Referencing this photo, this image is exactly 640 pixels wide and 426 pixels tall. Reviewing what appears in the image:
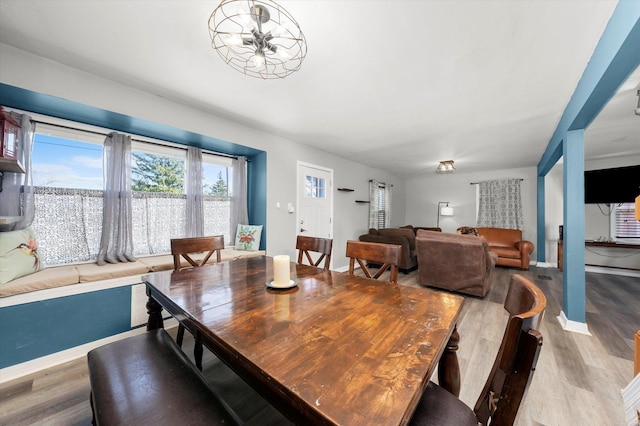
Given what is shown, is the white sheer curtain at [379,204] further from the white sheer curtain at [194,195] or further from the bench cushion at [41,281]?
the bench cushion at [41,281]

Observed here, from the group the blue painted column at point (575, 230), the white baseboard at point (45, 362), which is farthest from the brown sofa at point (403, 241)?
the white baseboard at point (45, 362)

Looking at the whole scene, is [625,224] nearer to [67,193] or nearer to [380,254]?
[380,254]

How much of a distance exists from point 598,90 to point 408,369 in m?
2.42

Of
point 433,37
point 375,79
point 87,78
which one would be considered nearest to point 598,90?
point 433,37

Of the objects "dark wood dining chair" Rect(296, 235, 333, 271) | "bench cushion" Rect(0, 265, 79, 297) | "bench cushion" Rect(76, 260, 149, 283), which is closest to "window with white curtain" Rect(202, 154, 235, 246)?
"bench cushion" Rect(76, 260, 149, 283)

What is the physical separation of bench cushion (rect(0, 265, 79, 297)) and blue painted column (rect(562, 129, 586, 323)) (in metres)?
4.53

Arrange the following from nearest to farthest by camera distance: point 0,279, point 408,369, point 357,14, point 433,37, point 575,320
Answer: point 408,369, point 357,14, point 433,37, point 0,279, point 575,320

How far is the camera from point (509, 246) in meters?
5.15

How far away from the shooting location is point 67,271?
6.49 feet

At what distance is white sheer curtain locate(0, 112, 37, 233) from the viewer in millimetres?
1880

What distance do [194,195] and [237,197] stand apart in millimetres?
590

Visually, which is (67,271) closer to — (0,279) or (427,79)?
(0,279)

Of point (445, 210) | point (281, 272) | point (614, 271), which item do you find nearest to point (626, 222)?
point (614, 271)

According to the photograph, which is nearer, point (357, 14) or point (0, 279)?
point (357, 14)
